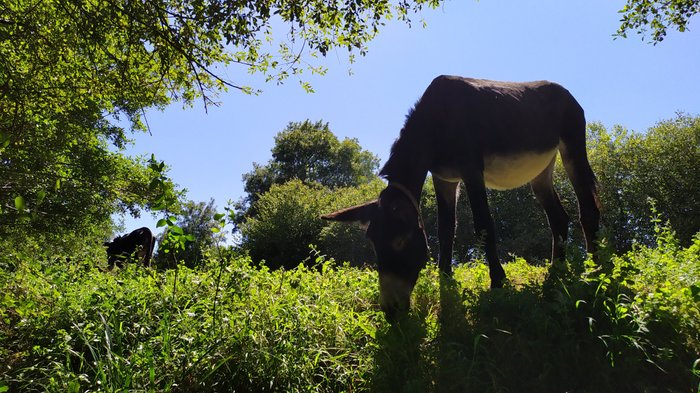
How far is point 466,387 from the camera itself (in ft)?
7.88

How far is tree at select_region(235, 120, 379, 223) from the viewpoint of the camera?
44.0m

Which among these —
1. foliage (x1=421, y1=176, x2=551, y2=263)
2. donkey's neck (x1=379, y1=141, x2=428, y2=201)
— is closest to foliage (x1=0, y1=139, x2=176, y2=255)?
donkey's neck (x1=379, y1=141, x2=428, y2=201)

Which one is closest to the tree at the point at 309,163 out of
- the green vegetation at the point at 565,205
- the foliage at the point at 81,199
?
the green vegetation at the point at 565,205

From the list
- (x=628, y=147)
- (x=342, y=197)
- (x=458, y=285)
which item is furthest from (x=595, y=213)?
(x=342, y=197)

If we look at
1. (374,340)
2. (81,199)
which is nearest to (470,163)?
(374,340)

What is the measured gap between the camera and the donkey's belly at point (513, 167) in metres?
4.87

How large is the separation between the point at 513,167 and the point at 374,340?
10.4ft

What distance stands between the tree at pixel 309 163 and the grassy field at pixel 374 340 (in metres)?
40.2

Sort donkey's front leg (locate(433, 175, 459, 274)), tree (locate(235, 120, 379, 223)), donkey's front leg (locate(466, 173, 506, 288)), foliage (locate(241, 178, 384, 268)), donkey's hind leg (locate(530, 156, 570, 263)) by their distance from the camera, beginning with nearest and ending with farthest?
donkey's front leg (locate(466, 173, 506, 288)) < donkey's front leg (locate(433, 175, 459, 274)) < donkey's hind leg (locate(530, 156, 570, 263)) < foliage (locate(241, 178, 384, 268)) < tree (locate(235, 120, 379, 223))

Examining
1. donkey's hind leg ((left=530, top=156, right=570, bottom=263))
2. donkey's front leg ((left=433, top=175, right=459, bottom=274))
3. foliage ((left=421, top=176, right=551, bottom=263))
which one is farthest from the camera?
foliage ((left=421, top=176, right=551, bottom=263))

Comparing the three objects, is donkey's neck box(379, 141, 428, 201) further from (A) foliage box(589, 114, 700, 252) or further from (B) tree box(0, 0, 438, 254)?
(A) foliage box(589, 114, 700, 252)

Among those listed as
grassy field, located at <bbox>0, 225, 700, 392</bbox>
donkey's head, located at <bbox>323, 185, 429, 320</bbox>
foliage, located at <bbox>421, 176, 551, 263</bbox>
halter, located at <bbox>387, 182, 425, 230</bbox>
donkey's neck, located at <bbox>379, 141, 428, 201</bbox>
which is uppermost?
foliage, located at <bbox>421, 176, 551, 263</bbox>

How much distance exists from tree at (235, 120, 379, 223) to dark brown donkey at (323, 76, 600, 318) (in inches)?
1504

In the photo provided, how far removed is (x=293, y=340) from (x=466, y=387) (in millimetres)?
1260
